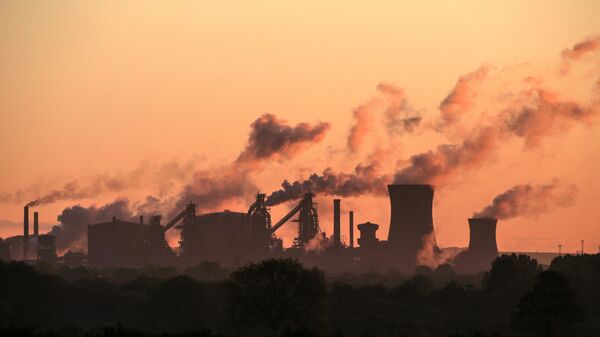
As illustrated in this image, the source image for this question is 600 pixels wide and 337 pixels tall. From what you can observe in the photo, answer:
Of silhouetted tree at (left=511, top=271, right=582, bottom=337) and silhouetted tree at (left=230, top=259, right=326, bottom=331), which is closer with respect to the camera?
silhouetted tree at (left=511, top=271, right=582, bottom=337)

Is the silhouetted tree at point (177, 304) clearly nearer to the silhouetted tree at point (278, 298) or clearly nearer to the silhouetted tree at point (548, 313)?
the silhouetted tree at point (278, 298)

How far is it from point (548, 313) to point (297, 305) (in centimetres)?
1815

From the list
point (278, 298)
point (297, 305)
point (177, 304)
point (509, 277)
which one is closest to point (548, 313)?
point (297, 305)

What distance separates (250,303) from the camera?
105 metres

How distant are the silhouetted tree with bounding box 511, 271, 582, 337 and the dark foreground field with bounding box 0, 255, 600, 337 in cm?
6

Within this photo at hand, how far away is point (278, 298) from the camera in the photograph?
347 feet

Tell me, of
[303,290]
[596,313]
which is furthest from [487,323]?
[303,290]

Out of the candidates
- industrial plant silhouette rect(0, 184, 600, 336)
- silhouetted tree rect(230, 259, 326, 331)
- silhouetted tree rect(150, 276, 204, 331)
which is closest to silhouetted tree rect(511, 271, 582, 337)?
industrial plant silhouette rect(0, 184, 600, 336)

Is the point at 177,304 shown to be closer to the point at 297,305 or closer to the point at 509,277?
the point at 297,305

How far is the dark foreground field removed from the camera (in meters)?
97.7

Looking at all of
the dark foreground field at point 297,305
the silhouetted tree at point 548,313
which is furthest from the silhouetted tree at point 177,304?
the silhouetted tree at point 548,313

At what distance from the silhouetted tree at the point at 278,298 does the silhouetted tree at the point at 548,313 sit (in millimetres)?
13871

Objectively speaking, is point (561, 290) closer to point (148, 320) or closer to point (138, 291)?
point (148, 320)

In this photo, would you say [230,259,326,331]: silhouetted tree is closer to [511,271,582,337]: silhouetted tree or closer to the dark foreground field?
the dark foreground field
